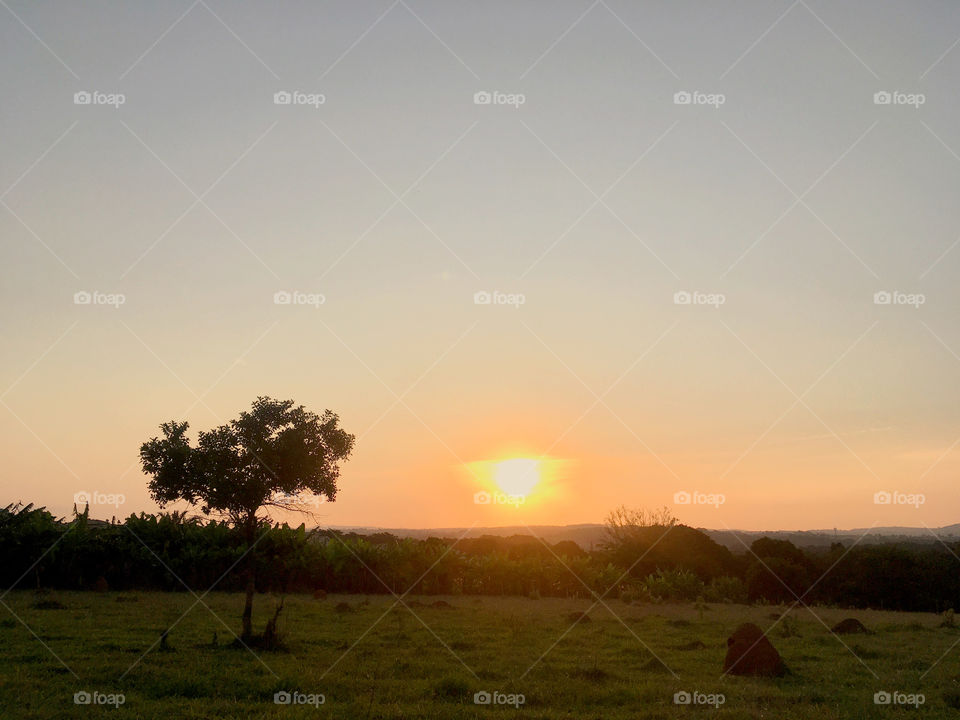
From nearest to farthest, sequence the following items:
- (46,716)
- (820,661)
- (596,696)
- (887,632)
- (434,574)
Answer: (46,716)
(596,696)
(820,661)
(887,632)
(434,574)

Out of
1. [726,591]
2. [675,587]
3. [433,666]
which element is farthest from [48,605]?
[726,591]

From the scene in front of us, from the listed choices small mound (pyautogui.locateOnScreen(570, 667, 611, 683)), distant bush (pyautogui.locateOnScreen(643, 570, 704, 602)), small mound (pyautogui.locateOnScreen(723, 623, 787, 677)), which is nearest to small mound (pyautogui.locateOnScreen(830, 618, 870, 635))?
small mound (pyautogui.locateOnScreen(723, 623, 787, 677))

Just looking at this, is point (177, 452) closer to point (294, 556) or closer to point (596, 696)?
point (596, 696)

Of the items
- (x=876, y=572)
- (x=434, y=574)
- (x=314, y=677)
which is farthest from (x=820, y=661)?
(x=876, y=572)

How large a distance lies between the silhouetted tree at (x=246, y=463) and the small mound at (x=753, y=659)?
10.6 m

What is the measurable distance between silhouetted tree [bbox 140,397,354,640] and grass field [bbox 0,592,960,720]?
305cm

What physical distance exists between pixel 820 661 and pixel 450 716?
11.3m

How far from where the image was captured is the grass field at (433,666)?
13016mm

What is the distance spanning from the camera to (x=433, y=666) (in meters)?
16.5

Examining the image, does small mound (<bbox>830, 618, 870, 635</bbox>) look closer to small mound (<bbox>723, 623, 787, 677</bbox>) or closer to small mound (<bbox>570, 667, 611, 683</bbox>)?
small mound (<bbox>723, 623, 787, 677</bbox>)

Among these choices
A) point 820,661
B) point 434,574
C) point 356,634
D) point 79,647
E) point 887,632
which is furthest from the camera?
point 434,574

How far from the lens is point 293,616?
2503 centimetres

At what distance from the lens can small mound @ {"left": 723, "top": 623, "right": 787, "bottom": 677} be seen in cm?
1658

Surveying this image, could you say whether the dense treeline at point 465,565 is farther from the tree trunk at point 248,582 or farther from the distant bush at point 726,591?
the tree trunk at point 248,582
